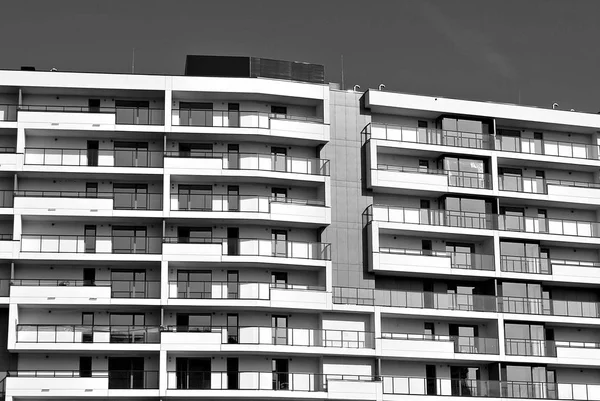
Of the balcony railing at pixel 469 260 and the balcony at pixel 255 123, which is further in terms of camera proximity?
the balcony railing at pixel 469 260

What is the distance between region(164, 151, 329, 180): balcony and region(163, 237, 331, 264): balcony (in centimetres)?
443

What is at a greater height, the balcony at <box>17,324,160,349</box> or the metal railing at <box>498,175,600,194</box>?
the metal railing at <box>498,175,600,194</box>

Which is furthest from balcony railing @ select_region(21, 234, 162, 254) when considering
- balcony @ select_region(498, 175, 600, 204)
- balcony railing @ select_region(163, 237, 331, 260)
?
balcony @ select_region(498, 175, 600, 204)

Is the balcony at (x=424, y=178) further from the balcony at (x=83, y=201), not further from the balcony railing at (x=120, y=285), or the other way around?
the balcony railing at (x=120, y=285)

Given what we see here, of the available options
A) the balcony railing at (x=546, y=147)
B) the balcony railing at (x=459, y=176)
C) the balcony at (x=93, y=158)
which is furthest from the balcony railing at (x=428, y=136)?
the balcony at (x=93, y=158)

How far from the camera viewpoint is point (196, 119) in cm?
8319

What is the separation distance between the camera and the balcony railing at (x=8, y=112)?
270ft

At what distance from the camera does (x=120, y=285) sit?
263ft

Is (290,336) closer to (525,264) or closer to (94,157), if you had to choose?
(94,157)

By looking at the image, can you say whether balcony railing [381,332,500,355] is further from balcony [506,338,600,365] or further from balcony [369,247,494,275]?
balcony [369,247,494,275]

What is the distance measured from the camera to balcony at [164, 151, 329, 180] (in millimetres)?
81375

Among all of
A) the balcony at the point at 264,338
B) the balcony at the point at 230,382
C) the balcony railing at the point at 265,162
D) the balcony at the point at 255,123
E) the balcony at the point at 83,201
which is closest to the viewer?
the balcony at the point at 230,382

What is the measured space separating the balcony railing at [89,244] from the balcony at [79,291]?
6.50ft

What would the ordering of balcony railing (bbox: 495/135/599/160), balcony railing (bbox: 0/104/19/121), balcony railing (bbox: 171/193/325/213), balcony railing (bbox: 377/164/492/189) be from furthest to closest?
balcony railing (bbox: 495/135/599/160)
balcony railing (bbox: 377/164/492/189)
balcony railing (bbox: 0/104/19/121)
balcony railing (bbox: 171/193/325/213)
